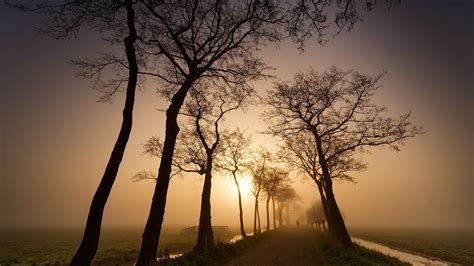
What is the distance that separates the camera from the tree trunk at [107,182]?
9.05 metres

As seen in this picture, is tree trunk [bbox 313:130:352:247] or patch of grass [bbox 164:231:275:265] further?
tree trunk [bbox 313:130:352:247]

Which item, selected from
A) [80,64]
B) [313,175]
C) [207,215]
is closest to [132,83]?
[80,64]

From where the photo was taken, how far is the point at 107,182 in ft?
32.1

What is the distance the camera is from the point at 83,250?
899cm

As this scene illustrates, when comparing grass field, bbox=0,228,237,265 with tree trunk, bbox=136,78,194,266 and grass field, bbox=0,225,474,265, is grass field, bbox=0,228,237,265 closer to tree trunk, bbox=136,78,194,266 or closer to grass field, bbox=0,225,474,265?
grass field, bbox=0,225,474,265

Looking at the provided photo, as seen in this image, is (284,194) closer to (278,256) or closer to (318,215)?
(318,215)

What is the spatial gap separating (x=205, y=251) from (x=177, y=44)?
39.6ft

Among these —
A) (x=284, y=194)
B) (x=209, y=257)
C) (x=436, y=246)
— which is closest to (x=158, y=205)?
(x=209, y=257)

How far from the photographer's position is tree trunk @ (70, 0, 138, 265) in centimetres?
905

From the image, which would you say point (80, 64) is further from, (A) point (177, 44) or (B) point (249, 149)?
(B) point (249, 149)

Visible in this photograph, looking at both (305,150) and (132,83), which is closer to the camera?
(132,83)

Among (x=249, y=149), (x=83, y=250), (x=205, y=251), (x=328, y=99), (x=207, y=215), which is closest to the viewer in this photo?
(x=83, y=250)

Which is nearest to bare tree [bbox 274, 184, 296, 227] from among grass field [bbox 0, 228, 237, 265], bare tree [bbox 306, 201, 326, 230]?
bare tree [bbox 306, 201, 326, 230]

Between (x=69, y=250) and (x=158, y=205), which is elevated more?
(x=158, y=205)
